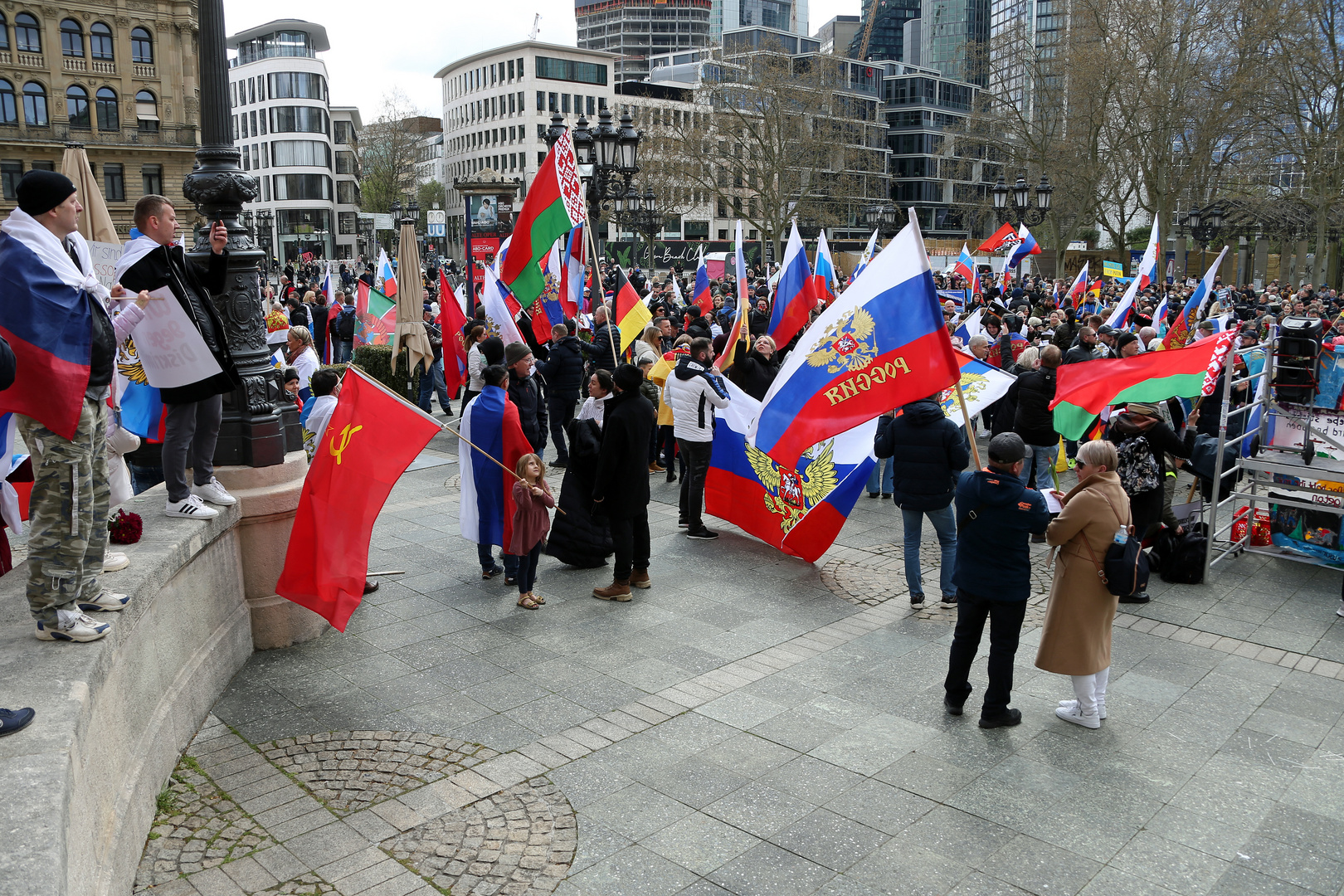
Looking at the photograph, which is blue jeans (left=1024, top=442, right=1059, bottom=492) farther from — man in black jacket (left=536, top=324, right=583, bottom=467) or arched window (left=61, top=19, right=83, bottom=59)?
arched window (left=61, top=19, right=83, bottom=59)

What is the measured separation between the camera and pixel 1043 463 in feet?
33.0

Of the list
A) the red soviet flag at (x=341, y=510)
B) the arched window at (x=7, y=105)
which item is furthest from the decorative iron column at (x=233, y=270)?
the arched window at (x=7, y=105)

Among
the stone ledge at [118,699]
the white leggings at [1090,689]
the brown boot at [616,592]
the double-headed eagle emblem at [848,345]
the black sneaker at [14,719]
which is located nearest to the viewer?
the stone ledge at [118,699]

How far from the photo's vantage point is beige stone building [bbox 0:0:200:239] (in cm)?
6025

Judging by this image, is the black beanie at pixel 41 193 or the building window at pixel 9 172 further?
the building window at pixel 9 172

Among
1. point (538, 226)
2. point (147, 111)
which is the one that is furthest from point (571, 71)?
point (538, 226)

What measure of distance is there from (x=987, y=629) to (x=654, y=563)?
9.29 ft

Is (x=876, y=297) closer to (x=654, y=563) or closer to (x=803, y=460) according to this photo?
(x=803, y=460)

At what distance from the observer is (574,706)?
587cm

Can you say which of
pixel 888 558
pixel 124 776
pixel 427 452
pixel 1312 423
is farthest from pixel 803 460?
pixel 427 452

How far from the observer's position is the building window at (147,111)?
64438mm

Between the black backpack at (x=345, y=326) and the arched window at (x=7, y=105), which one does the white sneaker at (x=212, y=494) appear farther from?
the arched window at (x=7, y=105)

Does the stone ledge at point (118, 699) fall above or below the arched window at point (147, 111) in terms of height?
below

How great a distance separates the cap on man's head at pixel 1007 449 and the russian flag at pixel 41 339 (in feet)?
14.4
